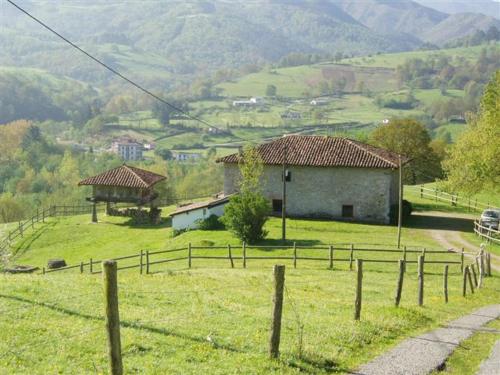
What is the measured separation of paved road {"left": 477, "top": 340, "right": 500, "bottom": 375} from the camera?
556 inches

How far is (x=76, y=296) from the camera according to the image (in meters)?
17.8

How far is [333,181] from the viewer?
5628 centimetres

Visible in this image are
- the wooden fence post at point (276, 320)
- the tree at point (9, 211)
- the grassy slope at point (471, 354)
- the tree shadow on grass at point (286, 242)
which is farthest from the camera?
the tree at point (9, 211)

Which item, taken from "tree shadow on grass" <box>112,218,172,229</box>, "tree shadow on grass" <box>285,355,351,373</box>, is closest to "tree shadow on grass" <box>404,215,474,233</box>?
"tree shadow on grass" <box>112,218,172,229</box>

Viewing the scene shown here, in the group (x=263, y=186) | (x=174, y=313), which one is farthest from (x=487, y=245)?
(x=174, y=313)

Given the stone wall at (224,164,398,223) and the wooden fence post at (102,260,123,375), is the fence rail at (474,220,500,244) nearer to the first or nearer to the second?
the stone wall at (224,164,398,223)

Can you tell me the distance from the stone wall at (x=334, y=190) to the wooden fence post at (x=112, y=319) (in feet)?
153

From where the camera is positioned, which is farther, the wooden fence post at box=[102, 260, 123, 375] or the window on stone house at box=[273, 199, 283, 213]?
the window on stone house at box=[273, 199, 283, 213]

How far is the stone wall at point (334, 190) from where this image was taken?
2183 inches

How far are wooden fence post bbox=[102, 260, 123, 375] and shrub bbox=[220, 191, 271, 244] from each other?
110 feet


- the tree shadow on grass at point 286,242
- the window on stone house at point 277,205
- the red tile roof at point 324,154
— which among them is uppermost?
the red tile roof at point 324,154

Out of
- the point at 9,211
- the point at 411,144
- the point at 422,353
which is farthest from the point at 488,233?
the point at 9,211

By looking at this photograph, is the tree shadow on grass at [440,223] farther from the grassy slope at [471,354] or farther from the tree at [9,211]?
the tree at [9,211]

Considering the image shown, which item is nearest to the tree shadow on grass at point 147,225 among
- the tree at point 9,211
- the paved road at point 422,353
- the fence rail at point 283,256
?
the fence rail at point 283,256
